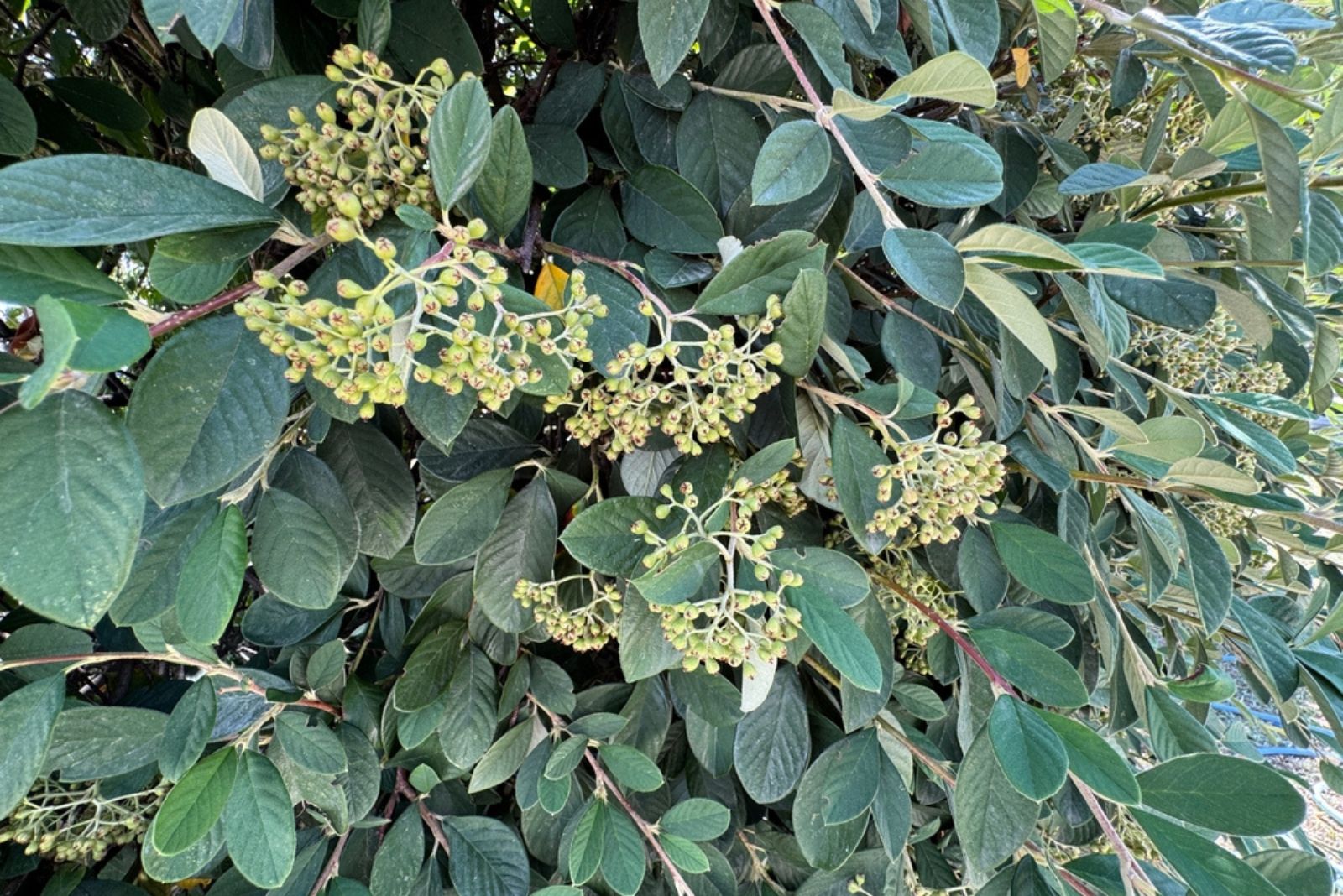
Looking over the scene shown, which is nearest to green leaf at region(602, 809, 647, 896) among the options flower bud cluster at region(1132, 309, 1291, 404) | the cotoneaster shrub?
the cotoneaster shrub

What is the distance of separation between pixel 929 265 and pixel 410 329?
399 mm

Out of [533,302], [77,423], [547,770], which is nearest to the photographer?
[77,423]

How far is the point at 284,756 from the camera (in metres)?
0.82

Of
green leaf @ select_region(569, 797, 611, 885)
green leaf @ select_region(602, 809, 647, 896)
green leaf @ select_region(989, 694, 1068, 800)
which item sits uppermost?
green leaf @ select_region(989, 694, 1068, 800)

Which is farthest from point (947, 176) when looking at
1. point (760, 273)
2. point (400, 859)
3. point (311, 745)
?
point (400, 859)

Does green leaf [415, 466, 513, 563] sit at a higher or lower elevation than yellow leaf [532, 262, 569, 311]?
lower

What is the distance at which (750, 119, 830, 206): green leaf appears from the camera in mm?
556

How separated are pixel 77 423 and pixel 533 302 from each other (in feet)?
0.95

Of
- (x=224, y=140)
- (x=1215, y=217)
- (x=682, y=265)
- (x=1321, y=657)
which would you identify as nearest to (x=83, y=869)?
(x=224, y=140)

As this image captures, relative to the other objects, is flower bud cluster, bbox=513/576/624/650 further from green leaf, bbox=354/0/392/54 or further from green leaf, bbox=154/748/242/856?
green leaf, bbox=354/0/392/54

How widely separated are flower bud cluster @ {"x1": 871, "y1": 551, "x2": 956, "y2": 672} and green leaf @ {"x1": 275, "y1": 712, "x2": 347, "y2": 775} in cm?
63

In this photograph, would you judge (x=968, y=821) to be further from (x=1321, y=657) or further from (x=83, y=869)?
(x=83, y=869)

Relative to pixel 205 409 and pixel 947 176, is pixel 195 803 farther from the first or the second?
pixel 947 176

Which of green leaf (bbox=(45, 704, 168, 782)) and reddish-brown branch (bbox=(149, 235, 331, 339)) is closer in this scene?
reddish-brown branch (bbox=(149, 235, 331, 339))
